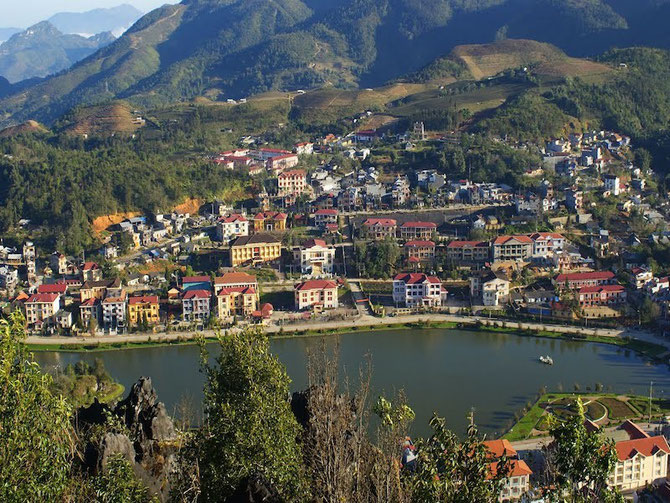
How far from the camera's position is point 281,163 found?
723 inches

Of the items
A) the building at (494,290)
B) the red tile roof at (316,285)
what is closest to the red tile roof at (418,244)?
the building at (494,290)

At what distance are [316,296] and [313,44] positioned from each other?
96.1 feet

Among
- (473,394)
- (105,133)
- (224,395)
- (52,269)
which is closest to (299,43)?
(105,133)

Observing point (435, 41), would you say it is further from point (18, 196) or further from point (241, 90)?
point (18, 196)

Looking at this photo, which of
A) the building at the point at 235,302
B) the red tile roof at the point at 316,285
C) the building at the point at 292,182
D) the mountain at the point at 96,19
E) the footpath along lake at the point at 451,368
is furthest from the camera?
the mountain at the point at 96,19

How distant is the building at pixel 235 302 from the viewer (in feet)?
38.1

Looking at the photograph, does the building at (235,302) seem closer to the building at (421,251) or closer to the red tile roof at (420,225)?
the building at (421,251)

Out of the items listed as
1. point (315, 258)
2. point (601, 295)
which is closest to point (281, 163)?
point (315, 258)

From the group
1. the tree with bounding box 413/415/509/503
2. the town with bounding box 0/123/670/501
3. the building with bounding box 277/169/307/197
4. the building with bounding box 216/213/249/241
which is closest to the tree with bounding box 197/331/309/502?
the tree with bounding box 413/415/509/503

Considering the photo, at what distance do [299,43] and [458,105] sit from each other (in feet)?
62.3

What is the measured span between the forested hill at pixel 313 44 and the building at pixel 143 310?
75.8 ft

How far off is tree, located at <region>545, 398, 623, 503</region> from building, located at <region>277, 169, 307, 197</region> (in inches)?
558

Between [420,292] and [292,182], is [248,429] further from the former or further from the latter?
[292,182]

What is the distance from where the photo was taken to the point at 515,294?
11.9 m
